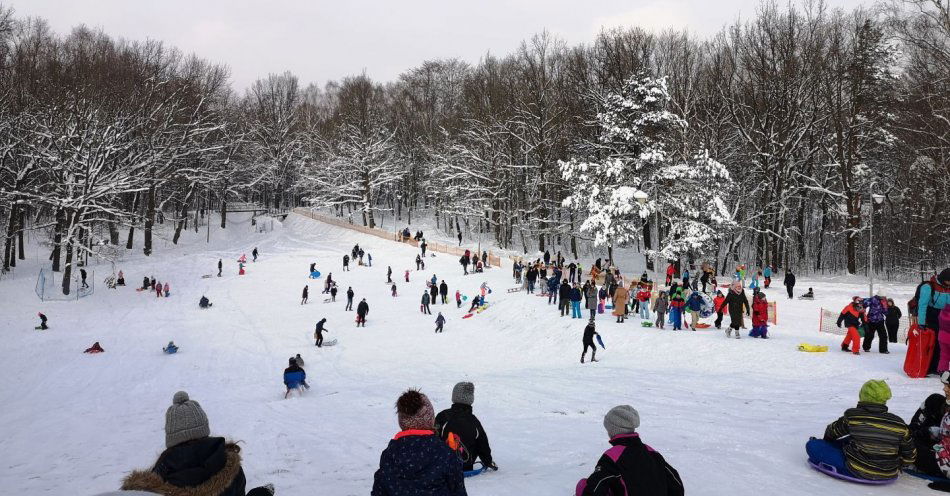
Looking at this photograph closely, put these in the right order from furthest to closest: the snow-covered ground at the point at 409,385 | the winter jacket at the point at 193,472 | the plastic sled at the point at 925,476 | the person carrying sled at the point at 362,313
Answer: the person carrying sled at the point at 362,313, the snow-covered ground at the point at 409,385, the plastic sled at the point at 925,476, the winter jacket at the point at 193,472

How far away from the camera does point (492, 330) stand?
23.9 metres

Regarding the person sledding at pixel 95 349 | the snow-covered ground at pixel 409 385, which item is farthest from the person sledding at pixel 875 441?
the person sledding at pixel 95 349

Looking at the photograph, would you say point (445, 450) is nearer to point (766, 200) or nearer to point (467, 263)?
point (467, 263)

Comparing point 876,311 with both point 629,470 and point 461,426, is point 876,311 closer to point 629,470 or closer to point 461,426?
point 461,426

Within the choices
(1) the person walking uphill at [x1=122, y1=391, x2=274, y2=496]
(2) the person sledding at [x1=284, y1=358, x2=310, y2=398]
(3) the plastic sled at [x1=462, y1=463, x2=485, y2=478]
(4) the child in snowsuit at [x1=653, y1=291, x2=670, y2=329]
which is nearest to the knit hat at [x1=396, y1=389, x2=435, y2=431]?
(1) the person walking uphill at [x1=122, y1=391, x2=274, y2=496]

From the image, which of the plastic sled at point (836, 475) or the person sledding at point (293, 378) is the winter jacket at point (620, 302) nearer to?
the person sledding at point (293, 378)

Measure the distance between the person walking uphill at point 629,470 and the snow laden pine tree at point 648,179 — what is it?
26965 millimetres

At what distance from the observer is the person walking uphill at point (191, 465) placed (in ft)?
12.0

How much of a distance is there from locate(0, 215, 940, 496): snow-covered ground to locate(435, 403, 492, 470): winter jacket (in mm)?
364

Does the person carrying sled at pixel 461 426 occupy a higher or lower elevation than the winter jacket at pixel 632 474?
lower

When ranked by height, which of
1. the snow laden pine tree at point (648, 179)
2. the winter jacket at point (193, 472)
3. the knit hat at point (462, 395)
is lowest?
the knit hat at point (462, 395)

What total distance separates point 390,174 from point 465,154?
994 cm

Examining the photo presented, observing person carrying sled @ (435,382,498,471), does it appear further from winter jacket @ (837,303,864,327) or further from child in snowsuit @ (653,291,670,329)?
child in snowsuit @ (653,291,670,329)

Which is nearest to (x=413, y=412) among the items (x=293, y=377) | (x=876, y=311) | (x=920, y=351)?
(x=920, y=351)
